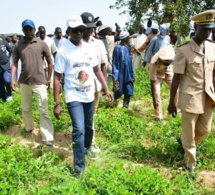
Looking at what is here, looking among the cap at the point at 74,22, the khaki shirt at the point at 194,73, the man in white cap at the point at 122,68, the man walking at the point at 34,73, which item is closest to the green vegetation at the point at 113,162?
the man walking at the point at 34,73

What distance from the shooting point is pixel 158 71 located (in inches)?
243

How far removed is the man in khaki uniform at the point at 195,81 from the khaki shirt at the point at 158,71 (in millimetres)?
2005

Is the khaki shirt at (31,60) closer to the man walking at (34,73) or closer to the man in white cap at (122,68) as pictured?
the man walking at (34,73)

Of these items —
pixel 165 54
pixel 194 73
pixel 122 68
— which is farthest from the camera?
pixel 122 68

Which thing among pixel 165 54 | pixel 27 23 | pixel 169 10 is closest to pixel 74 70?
pixel 27 23

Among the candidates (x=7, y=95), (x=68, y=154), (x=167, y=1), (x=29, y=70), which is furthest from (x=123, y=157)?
(x=167, y=1)

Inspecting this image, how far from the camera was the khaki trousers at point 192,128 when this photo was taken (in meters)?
4.00

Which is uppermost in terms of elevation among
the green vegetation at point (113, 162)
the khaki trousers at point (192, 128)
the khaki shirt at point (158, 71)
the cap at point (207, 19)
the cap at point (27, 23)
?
the cap at point (27, 23)

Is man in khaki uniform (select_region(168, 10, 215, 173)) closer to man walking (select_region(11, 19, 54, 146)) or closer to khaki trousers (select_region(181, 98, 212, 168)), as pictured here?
khaki trousers (select_region(181, 98, 212, 168))

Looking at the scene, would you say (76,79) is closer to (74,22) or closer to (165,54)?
(74,22)

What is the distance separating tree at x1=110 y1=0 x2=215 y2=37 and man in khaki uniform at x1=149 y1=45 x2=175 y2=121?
26.8ft

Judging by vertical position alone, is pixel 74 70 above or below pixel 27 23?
below

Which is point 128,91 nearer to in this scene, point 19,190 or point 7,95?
point 7,95

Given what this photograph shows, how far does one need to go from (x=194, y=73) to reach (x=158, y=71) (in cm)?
232
